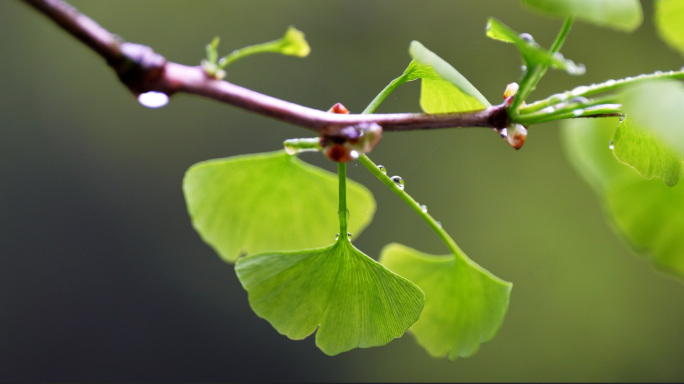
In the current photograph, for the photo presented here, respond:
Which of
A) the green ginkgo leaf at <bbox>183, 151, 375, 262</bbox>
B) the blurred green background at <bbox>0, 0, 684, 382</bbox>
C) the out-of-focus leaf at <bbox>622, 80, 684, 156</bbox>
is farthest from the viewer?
the blurred green background at <bbox>0, 0, 684, 382</bbox>

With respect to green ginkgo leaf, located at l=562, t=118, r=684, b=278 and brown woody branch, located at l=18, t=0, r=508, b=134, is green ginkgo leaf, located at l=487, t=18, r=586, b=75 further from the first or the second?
green ginkgo leaf, located at l=562, t=118, r=684, b=278

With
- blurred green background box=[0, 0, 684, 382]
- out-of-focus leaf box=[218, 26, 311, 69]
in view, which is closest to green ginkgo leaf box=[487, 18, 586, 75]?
out-of-focus leaf box=[218, 26, 311, 69]

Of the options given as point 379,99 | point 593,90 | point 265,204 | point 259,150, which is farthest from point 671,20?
point 259,150

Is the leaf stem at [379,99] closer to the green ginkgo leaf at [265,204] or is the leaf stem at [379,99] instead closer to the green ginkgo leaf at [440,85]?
the green ginkgo leaf at [440,85]

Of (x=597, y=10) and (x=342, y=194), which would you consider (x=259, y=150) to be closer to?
(x=342, y=194)

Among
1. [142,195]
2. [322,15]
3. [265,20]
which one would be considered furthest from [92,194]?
[322,15]

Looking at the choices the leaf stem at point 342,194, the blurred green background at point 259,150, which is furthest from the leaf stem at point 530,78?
the blurred green background at point 259,150
